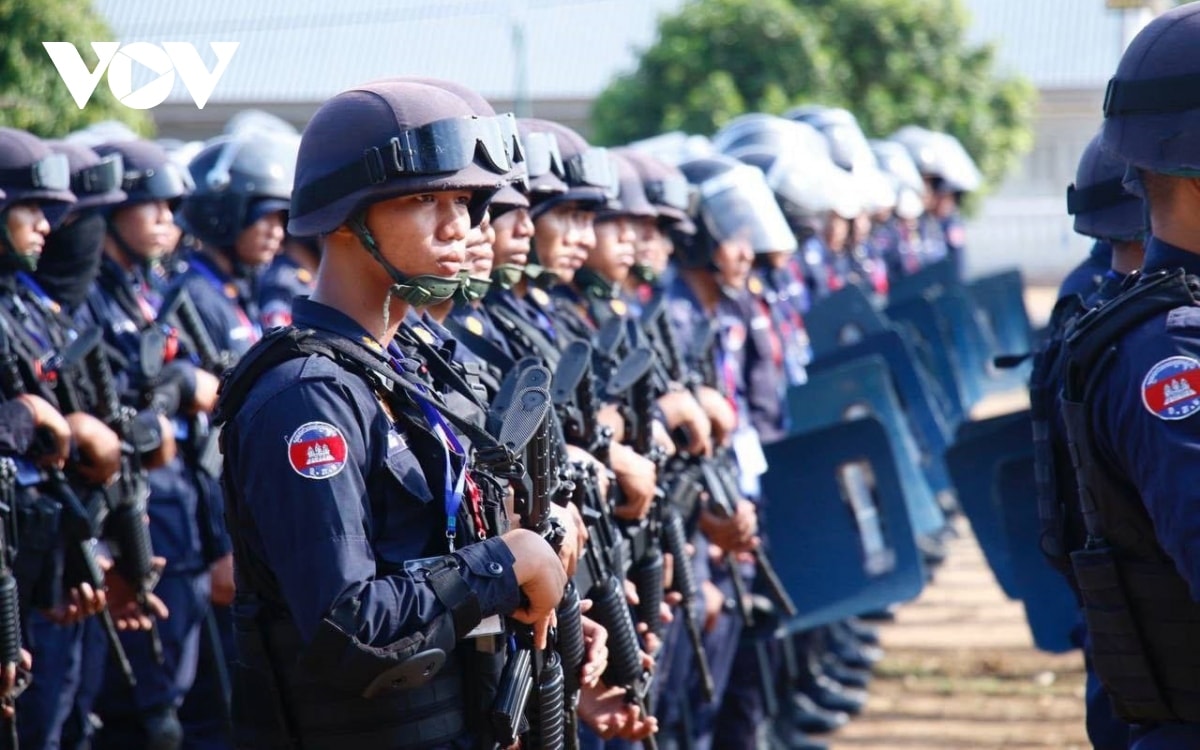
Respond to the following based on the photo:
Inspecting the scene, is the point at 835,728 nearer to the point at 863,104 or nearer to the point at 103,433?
the point at 103,433

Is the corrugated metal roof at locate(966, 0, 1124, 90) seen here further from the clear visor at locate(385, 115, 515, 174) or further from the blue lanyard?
the blue lanyard

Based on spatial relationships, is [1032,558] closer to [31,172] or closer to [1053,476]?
[1053,476]

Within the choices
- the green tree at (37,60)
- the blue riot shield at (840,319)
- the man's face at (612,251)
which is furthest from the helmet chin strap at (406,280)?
the green tree at (37,60)

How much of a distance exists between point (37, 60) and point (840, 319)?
223 inches

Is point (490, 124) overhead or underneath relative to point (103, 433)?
overhead

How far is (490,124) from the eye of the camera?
3363mm

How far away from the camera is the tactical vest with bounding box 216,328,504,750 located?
3062mm

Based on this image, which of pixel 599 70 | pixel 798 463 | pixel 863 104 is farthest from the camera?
pixel 599 70

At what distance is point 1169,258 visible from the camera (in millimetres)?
3287

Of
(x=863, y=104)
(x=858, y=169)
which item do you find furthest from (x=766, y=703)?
(x=863, y=104)

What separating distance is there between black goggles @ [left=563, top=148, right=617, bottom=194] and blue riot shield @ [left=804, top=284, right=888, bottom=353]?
377 centimetres

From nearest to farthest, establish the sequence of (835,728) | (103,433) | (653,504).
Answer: (653,504), (103,433), (835,728)

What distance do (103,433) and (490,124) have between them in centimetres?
263

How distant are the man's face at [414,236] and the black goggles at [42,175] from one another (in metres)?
2.69
